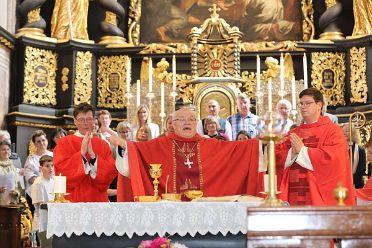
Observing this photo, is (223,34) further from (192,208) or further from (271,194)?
(271,194)

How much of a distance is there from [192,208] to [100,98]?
7.83 m

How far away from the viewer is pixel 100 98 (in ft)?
44.9

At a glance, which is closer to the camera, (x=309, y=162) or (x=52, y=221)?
(x=52, y=221)

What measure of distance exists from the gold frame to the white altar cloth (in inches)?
306

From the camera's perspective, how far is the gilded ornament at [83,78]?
1339 centimetres

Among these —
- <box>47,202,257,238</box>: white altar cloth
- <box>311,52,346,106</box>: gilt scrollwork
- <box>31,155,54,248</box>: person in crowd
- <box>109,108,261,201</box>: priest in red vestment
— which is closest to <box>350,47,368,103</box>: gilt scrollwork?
<box>311,52,346,106</box>: gilt scrollwork

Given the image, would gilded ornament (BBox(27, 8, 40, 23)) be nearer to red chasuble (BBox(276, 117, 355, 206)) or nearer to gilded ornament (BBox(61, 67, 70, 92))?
gilded ornament (BBox(61, 67, 70, 92))

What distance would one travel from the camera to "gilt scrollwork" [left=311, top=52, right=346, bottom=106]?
13422mm

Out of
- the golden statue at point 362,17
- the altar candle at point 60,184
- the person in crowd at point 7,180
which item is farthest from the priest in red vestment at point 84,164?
the golden statue at point 362,17

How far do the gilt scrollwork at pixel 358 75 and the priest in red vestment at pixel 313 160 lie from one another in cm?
608

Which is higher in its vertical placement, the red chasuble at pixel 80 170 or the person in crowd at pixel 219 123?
the person in crowd at pixel 219 123

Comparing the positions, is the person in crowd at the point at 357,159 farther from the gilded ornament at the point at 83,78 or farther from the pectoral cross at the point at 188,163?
the gilded ornament at the point at 83,78

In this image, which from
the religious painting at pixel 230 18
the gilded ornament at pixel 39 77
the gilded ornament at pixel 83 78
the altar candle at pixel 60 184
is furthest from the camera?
the religious painting at pixel 230 18

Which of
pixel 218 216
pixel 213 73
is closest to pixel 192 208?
pixel 218 216
